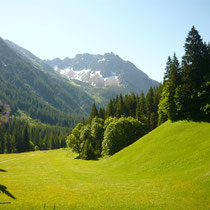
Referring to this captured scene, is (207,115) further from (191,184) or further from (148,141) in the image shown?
(191,184)

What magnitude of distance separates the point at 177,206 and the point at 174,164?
17574 mm

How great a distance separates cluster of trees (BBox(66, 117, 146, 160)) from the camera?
2874 inches

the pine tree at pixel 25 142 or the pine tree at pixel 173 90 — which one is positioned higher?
the pine tree at pixel 173 90

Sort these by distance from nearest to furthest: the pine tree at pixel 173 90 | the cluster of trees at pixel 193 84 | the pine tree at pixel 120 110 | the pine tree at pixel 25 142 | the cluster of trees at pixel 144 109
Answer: the cluster of trees at pixel 193 84, the pine tree at pixel 173 90, the cluster of trees at pixel 144 109, the pine tree at pixel 120 110, the pine tree at pixel 25 142

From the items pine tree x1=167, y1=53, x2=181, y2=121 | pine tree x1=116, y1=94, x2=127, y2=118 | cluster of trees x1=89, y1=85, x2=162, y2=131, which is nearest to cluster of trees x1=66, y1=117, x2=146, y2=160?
pine tree x1=116, y1=94, x2=127, y2=118

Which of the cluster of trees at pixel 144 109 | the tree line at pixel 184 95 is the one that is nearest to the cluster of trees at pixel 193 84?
the tree line at pixel 184 95

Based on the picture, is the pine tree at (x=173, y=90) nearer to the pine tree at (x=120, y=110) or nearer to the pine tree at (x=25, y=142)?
the pine tree at (x=120, y=110)

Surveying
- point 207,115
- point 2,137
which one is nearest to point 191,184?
point 207,115

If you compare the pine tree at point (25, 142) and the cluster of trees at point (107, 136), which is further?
the pine tree at point (25, 142)

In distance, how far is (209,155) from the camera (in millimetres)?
34625

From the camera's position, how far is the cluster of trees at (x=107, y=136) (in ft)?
240

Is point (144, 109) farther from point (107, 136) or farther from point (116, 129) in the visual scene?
point (107, 136)

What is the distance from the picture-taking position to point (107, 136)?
72938mm

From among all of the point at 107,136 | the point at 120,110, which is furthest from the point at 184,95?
the point at 120,110
